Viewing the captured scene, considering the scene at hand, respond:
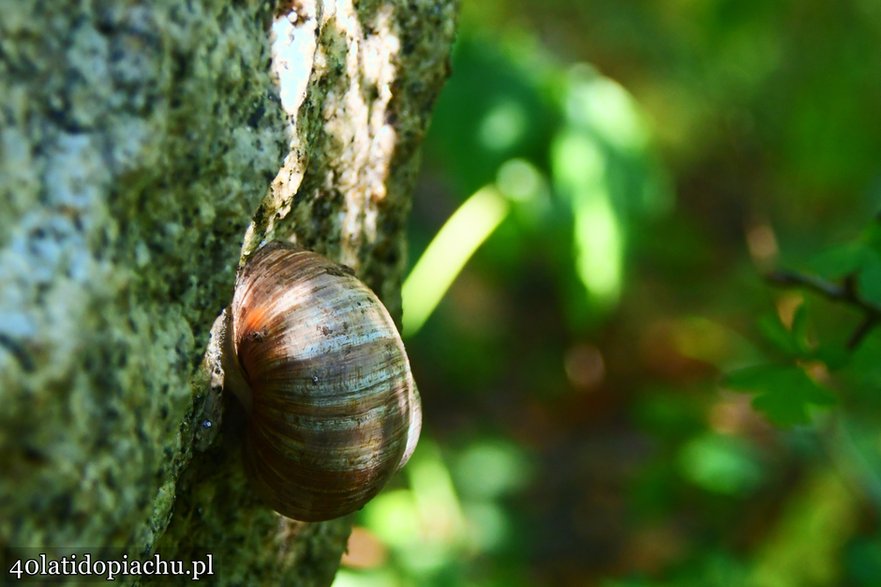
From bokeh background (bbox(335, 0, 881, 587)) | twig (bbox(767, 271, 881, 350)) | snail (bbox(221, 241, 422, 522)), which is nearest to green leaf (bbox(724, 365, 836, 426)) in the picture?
bokeh background (bbox(335, 0, 881, 587))

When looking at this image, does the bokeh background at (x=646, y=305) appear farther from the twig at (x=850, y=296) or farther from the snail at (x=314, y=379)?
the snail at (x=314, y=379)

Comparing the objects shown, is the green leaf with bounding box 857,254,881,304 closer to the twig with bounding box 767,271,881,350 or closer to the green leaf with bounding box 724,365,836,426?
the twig with bounding box 767,271,881,350

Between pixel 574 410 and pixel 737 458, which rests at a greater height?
pixel 737 458

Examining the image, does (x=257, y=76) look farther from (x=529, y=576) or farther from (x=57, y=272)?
(x=529, y=576)

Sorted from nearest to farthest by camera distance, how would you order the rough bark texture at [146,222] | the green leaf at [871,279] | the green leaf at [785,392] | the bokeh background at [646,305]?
the rough bark texture at [146,222], the green leaf at [785,392], the green leaf at [871,279], the bokeh background at [646,305]

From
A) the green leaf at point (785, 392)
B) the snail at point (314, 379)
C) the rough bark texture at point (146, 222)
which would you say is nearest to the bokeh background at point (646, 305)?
the green leaf at point (785, 392)

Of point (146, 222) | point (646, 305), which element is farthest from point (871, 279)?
point (646, 305)

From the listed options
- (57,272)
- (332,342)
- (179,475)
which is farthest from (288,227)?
(57,272)

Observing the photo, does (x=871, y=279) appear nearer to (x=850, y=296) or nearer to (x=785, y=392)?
(x=850, y=296)
